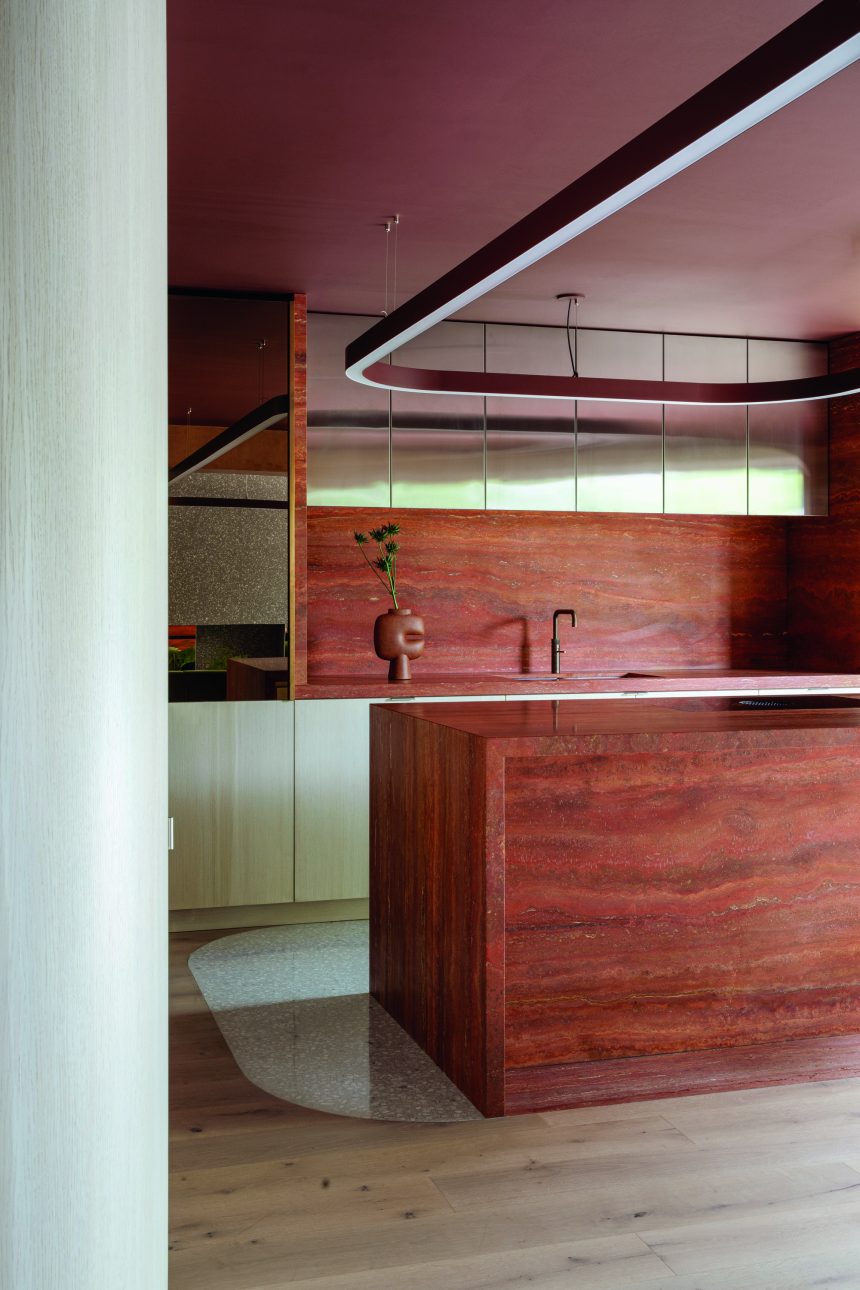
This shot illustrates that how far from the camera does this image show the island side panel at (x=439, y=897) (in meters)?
3.11

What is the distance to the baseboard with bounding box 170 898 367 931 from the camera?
5.13 m

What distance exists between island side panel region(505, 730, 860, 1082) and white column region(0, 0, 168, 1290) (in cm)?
172

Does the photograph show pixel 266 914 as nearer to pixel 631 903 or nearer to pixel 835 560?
pixel 631 903

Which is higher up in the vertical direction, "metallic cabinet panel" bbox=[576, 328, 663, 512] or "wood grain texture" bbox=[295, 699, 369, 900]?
"metallic cabinet panel" bbox=[576, 328, 663, 512]

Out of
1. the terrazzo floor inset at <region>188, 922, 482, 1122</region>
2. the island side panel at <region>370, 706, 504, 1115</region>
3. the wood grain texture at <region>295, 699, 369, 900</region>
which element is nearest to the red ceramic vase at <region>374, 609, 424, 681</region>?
the wood grain texture at <region>295, 699, 369, 900</region>

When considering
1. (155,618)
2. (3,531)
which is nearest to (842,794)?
(155,618)

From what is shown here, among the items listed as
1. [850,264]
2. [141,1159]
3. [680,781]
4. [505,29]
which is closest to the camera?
[141,1159]

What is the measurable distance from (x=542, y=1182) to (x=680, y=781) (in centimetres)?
113

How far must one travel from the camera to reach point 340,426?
5.66 metres

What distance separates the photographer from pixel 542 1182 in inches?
106

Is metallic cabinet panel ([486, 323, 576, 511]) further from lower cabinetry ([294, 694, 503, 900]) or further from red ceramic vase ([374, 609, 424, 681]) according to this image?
lower cabinetry ([294, 694, 503, 900])

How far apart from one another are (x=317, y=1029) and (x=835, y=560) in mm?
4161

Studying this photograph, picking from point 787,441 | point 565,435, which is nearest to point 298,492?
point 565,435

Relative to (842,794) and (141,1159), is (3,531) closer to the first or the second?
(141,1159)
